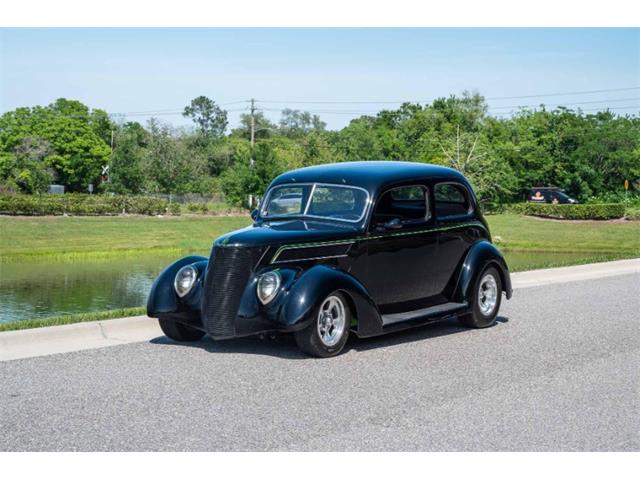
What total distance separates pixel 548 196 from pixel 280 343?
52240 mm

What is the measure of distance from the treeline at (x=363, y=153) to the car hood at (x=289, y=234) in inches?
1635

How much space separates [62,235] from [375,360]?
32.4 metres

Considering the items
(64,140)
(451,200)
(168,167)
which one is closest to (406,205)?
(451,200)

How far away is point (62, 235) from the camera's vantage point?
39.0 m

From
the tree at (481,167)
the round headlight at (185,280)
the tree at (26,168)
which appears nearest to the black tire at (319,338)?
the round headlight at (185,280)

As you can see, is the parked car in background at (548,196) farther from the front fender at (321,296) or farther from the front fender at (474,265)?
the front fender at (321,296)

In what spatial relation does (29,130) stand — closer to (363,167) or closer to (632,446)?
(363,167)

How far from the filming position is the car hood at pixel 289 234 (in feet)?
29.4

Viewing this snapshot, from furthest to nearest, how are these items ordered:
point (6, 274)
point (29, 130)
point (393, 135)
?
point (29, 130), point (393, 135), point (6, 274)

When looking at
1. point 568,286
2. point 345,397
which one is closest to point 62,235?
point 568,286

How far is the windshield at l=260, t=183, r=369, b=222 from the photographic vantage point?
9.88 m

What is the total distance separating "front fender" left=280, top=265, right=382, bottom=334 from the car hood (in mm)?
382

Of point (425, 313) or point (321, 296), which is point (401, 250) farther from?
point (321, 296)

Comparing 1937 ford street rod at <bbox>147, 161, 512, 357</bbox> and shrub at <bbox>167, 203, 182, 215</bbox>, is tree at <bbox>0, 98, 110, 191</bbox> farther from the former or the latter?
1937 ford street rod at <bbox>147, 161, 512, 357</bbox>
